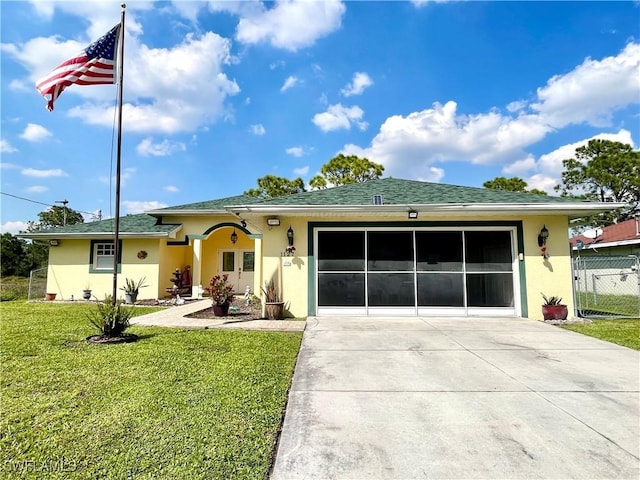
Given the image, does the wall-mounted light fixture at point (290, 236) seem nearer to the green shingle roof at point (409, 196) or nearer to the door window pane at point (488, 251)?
the green shingle roof at point (409, 196)

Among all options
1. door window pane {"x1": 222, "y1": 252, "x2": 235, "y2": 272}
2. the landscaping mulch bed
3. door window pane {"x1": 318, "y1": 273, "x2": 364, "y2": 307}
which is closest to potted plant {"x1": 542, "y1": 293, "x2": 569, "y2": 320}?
door window pane {"x1": 318, "y1": 273, "x2": 364, "y2": 307}

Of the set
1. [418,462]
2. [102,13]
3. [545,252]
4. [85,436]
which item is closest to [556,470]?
[418,462]

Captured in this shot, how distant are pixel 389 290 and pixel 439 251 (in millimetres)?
1762

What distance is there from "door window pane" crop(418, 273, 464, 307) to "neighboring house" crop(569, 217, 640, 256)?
11183mm

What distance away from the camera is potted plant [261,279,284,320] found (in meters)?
8.81

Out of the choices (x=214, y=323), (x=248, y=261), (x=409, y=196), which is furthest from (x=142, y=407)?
(x=248, y=261)

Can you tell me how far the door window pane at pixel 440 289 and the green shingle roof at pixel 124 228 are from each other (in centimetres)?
1011

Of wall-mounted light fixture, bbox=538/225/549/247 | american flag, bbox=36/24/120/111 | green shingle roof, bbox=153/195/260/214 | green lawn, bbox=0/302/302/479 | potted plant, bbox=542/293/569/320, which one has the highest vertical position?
american flag, bbox=36/24/120/111

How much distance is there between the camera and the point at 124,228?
45.4ft

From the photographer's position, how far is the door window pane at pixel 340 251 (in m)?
9.18

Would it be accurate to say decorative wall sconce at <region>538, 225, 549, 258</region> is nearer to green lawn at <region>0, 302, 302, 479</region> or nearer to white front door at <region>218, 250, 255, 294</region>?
green lawn at <region>0, 302, 302, 479</region>

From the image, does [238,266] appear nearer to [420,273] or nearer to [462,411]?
[420,273]

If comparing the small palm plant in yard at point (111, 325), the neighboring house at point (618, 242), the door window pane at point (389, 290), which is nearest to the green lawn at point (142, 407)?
the small palm plant in yard at point (111, 325)

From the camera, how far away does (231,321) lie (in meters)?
8.52
